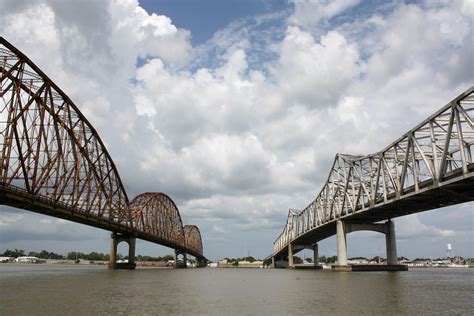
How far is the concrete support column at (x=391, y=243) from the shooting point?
328 feet

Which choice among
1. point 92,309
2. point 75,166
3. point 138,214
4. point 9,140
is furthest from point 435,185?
point 138,214

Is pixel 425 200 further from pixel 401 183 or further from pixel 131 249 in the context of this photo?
pixel 131 249

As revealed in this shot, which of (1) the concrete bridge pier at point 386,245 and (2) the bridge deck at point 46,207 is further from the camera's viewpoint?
(1) the concrete bridge pier at point 386,245

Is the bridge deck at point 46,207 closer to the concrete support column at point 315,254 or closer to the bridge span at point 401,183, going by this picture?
the bridge span at point 401,183

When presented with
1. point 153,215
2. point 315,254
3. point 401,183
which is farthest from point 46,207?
point 315,254

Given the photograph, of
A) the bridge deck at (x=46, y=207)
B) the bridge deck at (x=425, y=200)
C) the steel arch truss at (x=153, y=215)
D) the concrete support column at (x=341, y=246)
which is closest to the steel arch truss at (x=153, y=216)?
the steel arch truss at (x=153, y=215)

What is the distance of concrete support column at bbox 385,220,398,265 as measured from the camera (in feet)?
328

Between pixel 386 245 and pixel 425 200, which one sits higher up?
pixel 425 200

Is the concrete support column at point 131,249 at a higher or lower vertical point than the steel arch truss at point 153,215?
lower

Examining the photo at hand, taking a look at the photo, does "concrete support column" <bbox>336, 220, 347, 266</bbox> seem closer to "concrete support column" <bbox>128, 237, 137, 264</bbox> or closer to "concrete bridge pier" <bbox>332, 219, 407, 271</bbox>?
"concrete bridge pier" <bbox>332, 219, 407, 271</bbox>

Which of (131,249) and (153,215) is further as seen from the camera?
(153,215)

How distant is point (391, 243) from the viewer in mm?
100125

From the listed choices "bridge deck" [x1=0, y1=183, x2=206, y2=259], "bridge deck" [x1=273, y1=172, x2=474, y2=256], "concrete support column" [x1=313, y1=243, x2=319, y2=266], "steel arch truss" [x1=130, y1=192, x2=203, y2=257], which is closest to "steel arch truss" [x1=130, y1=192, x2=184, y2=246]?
"steel arch truss" [x1=130, y1=192, x2=203, y2=257]

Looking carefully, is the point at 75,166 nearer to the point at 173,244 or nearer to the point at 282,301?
the point at 282,301
